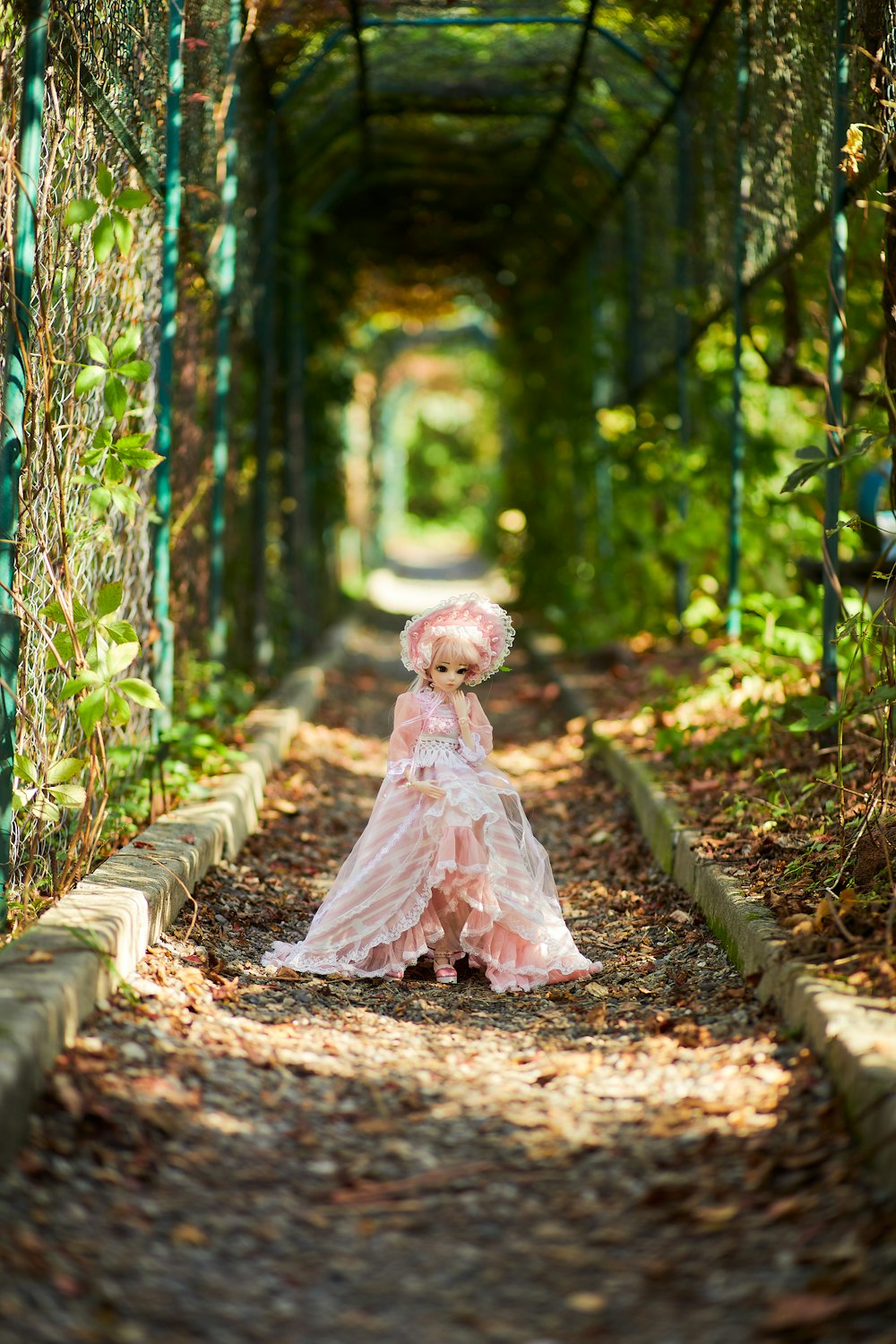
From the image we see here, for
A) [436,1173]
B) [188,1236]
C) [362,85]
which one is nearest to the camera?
[188,1236]

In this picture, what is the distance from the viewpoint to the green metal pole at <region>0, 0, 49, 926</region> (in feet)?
9.96

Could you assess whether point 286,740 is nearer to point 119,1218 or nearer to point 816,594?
point 816,594

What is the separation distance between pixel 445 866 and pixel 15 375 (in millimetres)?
1689

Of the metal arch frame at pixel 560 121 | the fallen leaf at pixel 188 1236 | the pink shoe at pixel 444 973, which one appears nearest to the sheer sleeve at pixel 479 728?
the pink shoe at pixel 444 973

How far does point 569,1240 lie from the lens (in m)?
2.22

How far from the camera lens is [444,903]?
12.9ft

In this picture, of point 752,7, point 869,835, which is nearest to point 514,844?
point 869,835

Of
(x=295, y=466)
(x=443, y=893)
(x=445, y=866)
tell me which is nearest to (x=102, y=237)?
(x=445, y=866)

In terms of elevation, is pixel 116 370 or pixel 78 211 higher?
pixel 78 211

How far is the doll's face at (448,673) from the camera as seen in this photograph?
13.2 feet

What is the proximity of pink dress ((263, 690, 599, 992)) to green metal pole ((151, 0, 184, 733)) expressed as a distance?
108cm

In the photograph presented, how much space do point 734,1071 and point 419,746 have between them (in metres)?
1.47

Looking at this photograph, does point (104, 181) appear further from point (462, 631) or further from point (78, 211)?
point (462, 631)

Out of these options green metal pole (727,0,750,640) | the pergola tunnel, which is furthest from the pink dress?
green metal pole (727,0,750,640)
